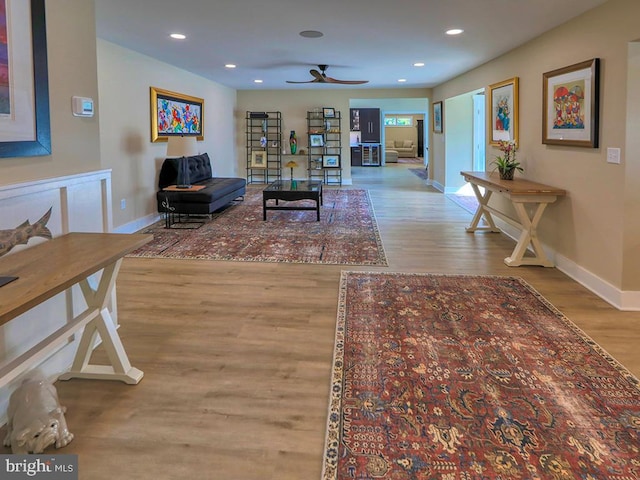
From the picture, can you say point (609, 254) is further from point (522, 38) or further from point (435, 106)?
point (435, 106)

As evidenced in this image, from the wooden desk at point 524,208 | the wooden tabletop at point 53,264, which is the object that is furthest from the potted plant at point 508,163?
the wooden tabletop at point 53,264

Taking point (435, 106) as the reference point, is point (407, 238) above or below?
below

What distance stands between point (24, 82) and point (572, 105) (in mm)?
4005

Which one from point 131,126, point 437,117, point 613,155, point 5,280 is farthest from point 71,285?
point 437,117

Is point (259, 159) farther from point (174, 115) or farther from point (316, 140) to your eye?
point (174, 115)

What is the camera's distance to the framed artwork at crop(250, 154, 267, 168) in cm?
1098

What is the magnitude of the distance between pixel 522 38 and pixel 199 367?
4644 mm

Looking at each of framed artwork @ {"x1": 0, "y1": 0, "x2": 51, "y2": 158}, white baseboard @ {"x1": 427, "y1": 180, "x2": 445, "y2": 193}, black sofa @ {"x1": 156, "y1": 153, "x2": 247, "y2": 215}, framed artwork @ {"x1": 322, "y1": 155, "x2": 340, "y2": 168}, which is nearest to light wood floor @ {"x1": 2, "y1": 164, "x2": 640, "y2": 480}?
framed artwork @ {"x1": 0, "y1": 0, "x2": 51, "y2": 158}

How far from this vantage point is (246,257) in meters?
4.79

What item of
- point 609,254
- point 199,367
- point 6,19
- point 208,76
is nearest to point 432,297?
point 609,254

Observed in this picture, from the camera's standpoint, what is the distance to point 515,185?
15.1ft

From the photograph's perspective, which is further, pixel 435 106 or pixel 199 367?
pixel 435 106

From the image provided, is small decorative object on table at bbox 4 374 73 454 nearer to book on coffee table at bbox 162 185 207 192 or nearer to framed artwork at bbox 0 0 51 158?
framed artwork at bbox 0 0 51 158

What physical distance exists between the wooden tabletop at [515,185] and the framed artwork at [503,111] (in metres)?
0.57
